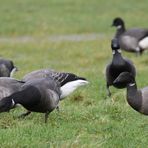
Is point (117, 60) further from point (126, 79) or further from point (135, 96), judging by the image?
point (135, 96)

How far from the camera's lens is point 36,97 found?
8.66 meters

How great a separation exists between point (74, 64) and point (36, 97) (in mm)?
9741

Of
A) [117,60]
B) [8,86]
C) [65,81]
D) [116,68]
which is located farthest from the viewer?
[117,60]

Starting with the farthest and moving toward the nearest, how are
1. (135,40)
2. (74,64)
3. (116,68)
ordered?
1. (135,40)
2. (74,64)
3. (116,68)

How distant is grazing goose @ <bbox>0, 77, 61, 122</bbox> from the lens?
8375 mm

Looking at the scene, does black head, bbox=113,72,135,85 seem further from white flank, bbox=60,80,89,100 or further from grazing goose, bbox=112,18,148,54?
grazing goose, bbox=112,18,148,54

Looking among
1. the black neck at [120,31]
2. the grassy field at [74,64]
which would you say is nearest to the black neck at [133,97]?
the grassy field at [74,64]

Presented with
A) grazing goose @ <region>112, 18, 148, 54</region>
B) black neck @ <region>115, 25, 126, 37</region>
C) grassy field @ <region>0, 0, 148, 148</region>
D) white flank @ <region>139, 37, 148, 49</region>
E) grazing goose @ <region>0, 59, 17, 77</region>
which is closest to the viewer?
grassy field @ <region>0, 0, 148, 148</region>

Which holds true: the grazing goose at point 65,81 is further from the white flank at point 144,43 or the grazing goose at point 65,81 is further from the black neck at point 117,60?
the white flank at point 144,43

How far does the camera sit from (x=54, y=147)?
746cm

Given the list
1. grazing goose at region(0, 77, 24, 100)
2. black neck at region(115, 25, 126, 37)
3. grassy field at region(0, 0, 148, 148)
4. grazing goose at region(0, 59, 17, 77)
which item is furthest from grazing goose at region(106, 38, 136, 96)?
black neck at region(115, 25, 126, 37)

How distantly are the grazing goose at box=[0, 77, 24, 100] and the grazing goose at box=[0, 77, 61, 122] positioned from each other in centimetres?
36

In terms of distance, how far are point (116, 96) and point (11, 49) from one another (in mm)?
10314

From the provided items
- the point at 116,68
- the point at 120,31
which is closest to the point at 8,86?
the point at 116,68
